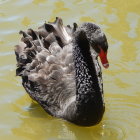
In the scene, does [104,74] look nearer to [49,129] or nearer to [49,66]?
[49,66]

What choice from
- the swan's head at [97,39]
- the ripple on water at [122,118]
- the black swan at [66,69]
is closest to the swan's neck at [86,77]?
the black swan at [66,69]

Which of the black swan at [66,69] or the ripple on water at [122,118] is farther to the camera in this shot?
the ripple on water at [122,118]

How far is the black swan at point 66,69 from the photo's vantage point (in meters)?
4.71

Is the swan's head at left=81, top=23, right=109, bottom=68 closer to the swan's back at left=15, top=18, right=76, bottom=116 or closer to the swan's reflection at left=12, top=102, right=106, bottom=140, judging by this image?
the swan's back at left=15, top=18, right=76, bottom=116

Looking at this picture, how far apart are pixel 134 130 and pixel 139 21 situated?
101 inches

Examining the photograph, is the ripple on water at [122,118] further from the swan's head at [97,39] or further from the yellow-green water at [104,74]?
the swan's head at [97,39]

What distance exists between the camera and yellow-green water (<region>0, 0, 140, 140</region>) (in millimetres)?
5156

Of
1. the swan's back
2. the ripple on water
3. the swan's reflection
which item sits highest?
the swan's back

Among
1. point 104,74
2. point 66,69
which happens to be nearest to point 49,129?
point 66,69

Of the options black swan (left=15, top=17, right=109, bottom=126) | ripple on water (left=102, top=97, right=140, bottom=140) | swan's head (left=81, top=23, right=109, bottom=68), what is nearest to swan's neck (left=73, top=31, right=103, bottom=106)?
black swan (left=15, top=17, right=109, bottom=126)

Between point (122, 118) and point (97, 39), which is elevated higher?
point (97, 39)

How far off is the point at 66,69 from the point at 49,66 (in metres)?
0.20

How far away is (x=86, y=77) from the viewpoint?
16.0 feet

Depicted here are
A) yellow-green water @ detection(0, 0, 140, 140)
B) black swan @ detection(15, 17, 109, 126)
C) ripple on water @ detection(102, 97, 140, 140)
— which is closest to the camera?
black swan @ detection(15, 17, 109, 126)
